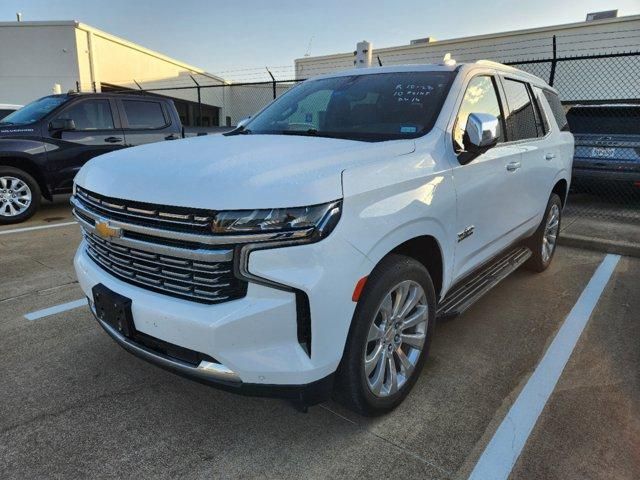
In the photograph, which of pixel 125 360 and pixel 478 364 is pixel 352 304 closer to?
pixel 478 364

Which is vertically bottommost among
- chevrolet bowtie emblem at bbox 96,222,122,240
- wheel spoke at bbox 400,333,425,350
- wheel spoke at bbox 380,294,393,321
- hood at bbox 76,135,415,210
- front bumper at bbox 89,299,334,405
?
wheel spoke at bbox 400,333,425,350

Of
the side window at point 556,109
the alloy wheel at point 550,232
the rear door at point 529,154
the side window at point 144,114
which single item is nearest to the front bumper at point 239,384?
the rear door at point 529,154

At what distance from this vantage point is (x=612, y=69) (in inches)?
609

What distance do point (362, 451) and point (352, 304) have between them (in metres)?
0.79

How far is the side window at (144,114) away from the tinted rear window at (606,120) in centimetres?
736

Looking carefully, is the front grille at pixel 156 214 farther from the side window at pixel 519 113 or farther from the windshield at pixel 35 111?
the windshield at pixel 35 111

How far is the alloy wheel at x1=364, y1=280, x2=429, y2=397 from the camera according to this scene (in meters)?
2.42

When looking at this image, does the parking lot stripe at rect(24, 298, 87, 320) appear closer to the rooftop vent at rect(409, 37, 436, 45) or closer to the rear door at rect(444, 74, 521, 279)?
the rear door at rect(444, 74, 521, 279)

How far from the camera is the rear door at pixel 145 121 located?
8055mm

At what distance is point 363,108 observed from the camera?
10.8 ft

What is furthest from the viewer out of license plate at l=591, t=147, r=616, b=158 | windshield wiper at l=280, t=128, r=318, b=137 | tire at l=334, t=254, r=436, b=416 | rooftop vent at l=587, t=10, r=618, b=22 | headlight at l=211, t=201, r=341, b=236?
rooftop vent at l=587, t=10, r=618, b=22

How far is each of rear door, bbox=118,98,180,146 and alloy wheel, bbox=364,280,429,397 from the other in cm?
666

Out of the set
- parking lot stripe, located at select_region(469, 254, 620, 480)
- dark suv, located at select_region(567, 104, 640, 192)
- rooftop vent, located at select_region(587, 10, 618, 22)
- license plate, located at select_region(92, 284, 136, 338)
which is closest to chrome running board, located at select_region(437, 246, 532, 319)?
parking lot stripe, located at select_region(469, 254, 620, 480)

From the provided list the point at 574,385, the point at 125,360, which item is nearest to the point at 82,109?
the point at 125,360
